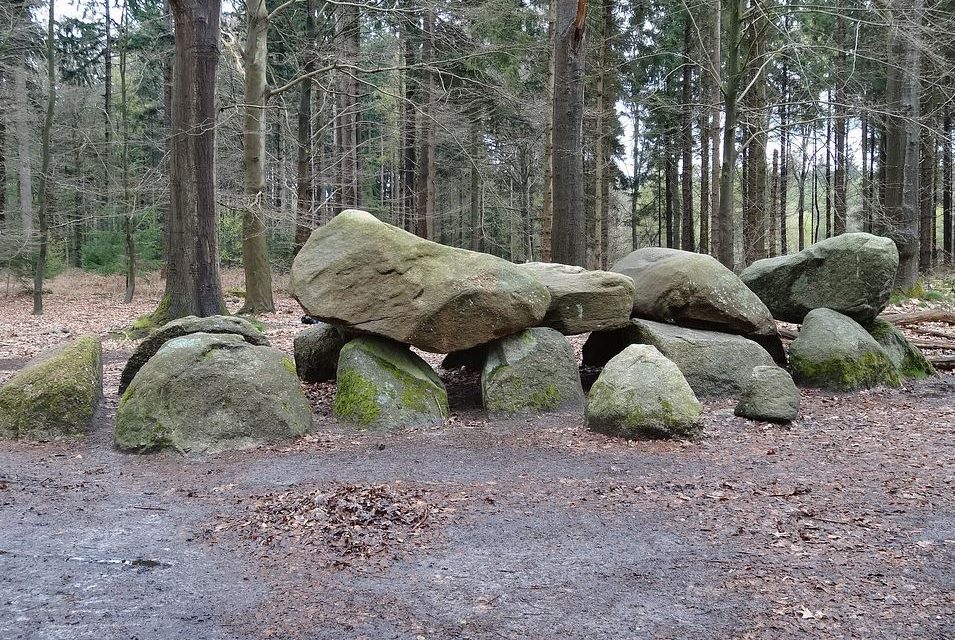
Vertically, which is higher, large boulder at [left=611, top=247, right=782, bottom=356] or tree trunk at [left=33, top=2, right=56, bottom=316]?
tree trunk at [left=33, top=2, right=56, bottom=316]

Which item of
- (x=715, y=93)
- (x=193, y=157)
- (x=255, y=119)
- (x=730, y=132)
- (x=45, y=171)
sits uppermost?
(x=715, y=93)

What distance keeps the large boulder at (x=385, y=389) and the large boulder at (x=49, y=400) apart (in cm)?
220

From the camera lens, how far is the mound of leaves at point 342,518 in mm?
3596

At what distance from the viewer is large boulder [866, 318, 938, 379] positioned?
25.5ft

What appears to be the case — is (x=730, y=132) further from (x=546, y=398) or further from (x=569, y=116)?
(x=546, y=398)

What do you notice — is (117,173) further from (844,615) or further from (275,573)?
(844,615)

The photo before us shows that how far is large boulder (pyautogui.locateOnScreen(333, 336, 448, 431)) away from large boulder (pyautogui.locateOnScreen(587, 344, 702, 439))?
1.56 m

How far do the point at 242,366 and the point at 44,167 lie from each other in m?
13.7

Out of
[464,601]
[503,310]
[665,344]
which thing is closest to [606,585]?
[464,601]

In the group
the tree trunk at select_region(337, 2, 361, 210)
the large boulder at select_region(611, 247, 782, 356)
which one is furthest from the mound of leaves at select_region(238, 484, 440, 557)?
the tree trunk at select_region(337, 2, 361, 210)

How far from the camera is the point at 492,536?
3.67 meters

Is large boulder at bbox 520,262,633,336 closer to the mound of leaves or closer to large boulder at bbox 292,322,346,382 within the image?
large boulder at bbox 292,322,346,382

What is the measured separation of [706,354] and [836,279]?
230cm

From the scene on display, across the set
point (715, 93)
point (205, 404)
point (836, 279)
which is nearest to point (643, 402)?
point (205, 404)
